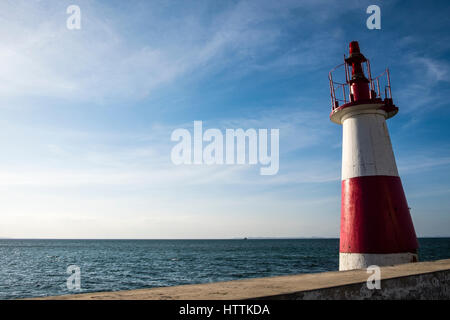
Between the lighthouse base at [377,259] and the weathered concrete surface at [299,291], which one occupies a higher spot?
the weathered concrete surface at [299,291]

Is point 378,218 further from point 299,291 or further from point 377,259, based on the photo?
point 299,291

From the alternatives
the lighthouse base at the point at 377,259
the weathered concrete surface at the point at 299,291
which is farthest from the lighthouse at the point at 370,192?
the weathered concrete surface at the point at 299,291

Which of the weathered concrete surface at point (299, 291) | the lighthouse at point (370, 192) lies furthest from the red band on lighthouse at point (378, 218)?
the weathered concrete surface at point (299, 291)

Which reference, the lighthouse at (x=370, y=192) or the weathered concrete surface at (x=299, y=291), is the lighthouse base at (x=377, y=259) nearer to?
the lighthouse at (x=370, y=192)

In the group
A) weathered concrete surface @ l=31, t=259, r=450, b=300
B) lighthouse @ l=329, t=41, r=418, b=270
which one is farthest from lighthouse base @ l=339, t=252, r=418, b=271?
weathered concrete surface @ l=31, t=259, r=450, b=300

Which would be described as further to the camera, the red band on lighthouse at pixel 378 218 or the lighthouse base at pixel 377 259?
the red band on lighthouse at pixel 378 218

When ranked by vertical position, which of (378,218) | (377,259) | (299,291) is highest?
(378,218)

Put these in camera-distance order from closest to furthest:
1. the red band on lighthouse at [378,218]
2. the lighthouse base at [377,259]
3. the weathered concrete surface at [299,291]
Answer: the weathered concrete surface at [299,291] → the lighthouse base at [377,259] → the red band on lighthouse at [378,218]

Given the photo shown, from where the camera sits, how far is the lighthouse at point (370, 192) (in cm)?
890

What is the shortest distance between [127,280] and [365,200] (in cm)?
2365

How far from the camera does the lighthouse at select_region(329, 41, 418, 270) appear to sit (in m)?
8.90

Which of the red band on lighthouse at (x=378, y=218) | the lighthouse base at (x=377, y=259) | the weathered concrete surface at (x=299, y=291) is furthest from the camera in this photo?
the red band on lighthouse at (x=378, y=218)

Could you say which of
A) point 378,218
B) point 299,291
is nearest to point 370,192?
point 378,218

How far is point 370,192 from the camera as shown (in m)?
9.20
